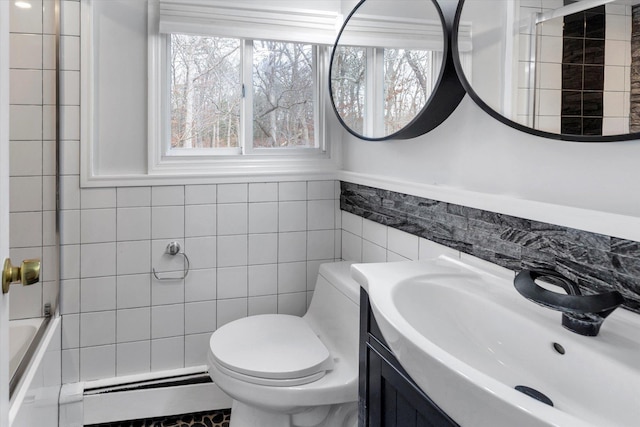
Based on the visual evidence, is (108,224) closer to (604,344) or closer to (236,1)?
(236,1)

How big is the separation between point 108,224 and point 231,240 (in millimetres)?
529

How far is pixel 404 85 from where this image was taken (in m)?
1.66

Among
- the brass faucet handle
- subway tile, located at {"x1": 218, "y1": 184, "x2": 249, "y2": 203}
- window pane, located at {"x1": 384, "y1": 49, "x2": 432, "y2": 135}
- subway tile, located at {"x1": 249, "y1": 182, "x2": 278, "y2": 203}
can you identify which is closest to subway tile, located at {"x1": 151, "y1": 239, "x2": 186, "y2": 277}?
subway tile, located at {"x1": 218, "y1": 184, "x2": 249, "y2": 203}

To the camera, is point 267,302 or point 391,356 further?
point 267,302

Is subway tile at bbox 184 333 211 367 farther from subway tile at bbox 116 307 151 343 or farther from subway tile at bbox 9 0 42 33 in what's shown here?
subway tile at bbox 9 0 42 33

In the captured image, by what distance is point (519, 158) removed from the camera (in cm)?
125

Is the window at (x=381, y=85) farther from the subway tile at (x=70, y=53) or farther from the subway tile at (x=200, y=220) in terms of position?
the subway tile at (x=70, y=53)

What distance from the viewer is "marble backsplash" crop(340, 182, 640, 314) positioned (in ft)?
3.11

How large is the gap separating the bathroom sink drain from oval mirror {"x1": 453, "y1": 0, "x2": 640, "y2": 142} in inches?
20.5

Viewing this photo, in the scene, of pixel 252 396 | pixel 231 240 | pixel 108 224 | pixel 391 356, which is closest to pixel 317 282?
pixel 231 240

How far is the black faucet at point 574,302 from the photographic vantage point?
819mm

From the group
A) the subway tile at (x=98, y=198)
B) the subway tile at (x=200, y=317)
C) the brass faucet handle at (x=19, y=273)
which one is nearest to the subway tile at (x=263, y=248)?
the subway tile at (x=200, y=317)

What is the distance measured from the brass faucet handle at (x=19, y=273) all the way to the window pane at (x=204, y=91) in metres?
1.43

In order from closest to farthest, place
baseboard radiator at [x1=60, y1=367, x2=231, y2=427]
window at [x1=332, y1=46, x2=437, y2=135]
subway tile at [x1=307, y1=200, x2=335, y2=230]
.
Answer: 1. window at [x1=332, y1=46, x2=437, y2=135]
2. baseboard radiator at [x1=60, y1=367, x2=231, y2=427]
3. subway tile at [x1=307, y1=200, x2=335, y2=230]
